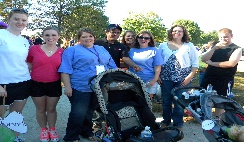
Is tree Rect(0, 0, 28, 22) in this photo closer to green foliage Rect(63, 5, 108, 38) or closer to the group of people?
green foliage Rect(63, 5, 108, 38)

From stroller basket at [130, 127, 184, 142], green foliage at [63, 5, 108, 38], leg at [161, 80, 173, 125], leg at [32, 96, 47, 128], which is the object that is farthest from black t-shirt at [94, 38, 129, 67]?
green foliage at [63, 5, 108, 38]

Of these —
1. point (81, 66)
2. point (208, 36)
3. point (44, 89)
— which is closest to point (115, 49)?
point (81, 66)

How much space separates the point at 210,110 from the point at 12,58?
97.2 inches

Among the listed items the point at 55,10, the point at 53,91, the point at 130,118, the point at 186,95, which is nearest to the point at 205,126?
the point at 186,95

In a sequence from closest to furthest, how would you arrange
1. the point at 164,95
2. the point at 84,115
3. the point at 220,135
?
1. the point at 220,135
2. the point at 84,115
3. the point at 164,95

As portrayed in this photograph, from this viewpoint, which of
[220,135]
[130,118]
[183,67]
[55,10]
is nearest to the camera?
[220,135]

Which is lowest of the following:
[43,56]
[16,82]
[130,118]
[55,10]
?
[130,118]

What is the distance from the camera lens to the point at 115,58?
182 inches

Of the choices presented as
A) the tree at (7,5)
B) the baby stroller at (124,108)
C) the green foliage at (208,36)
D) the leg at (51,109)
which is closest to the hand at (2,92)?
the leg at (51,109)

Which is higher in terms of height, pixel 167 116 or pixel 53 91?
pixel 53 91

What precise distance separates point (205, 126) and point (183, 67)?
1.82 metres

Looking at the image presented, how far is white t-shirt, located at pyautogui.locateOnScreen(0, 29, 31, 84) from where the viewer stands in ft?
10.6

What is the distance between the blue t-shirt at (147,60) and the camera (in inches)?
175

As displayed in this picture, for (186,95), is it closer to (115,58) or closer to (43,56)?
(115,58)
